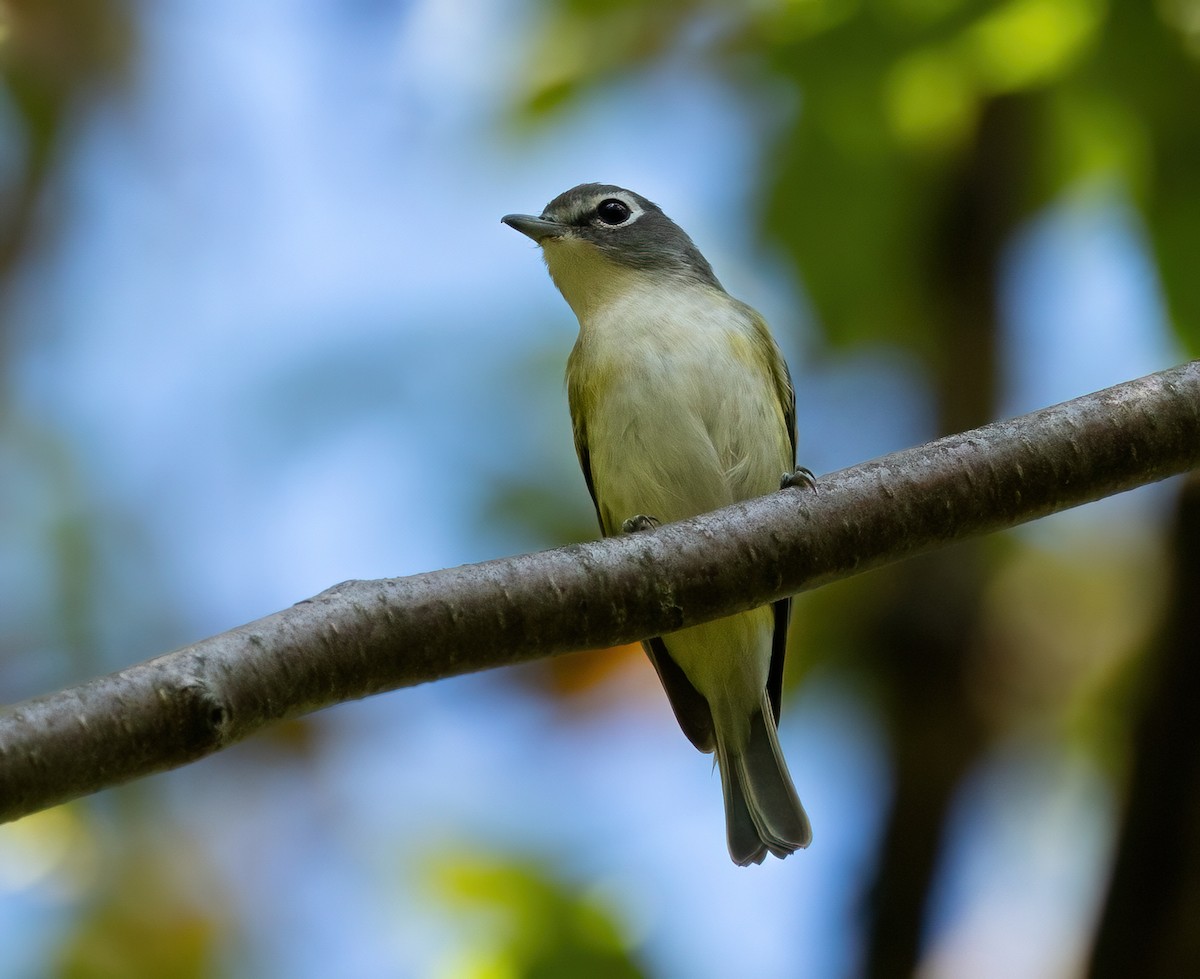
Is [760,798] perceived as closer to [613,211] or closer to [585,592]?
[585,592]

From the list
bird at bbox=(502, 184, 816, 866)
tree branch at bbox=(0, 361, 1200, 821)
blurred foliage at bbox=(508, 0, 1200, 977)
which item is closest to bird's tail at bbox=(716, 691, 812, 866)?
bird at bbox=(502, 184, 816, 866)

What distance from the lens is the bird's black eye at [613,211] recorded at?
694cm

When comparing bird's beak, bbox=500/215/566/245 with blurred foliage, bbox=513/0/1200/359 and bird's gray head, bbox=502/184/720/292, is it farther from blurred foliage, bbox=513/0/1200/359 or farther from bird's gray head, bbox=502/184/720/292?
blurred foliage, bbox=513/0/1200/359

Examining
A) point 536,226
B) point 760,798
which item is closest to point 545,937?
point 760,798

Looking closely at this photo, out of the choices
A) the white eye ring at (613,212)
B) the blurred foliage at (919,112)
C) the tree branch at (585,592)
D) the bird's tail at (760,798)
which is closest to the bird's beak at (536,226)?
the white eye ring at (613,212)

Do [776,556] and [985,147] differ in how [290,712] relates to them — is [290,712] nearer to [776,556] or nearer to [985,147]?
[776,556]

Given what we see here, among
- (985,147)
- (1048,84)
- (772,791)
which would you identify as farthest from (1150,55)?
(772,791)

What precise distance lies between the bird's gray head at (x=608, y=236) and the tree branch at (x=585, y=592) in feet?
11.0

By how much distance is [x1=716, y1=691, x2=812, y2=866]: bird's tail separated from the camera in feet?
18.4

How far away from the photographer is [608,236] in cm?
680

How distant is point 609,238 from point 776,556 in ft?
12.1

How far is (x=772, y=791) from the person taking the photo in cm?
588

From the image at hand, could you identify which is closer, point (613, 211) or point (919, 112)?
point (919, 112)

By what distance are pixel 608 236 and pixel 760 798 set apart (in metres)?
2.98
